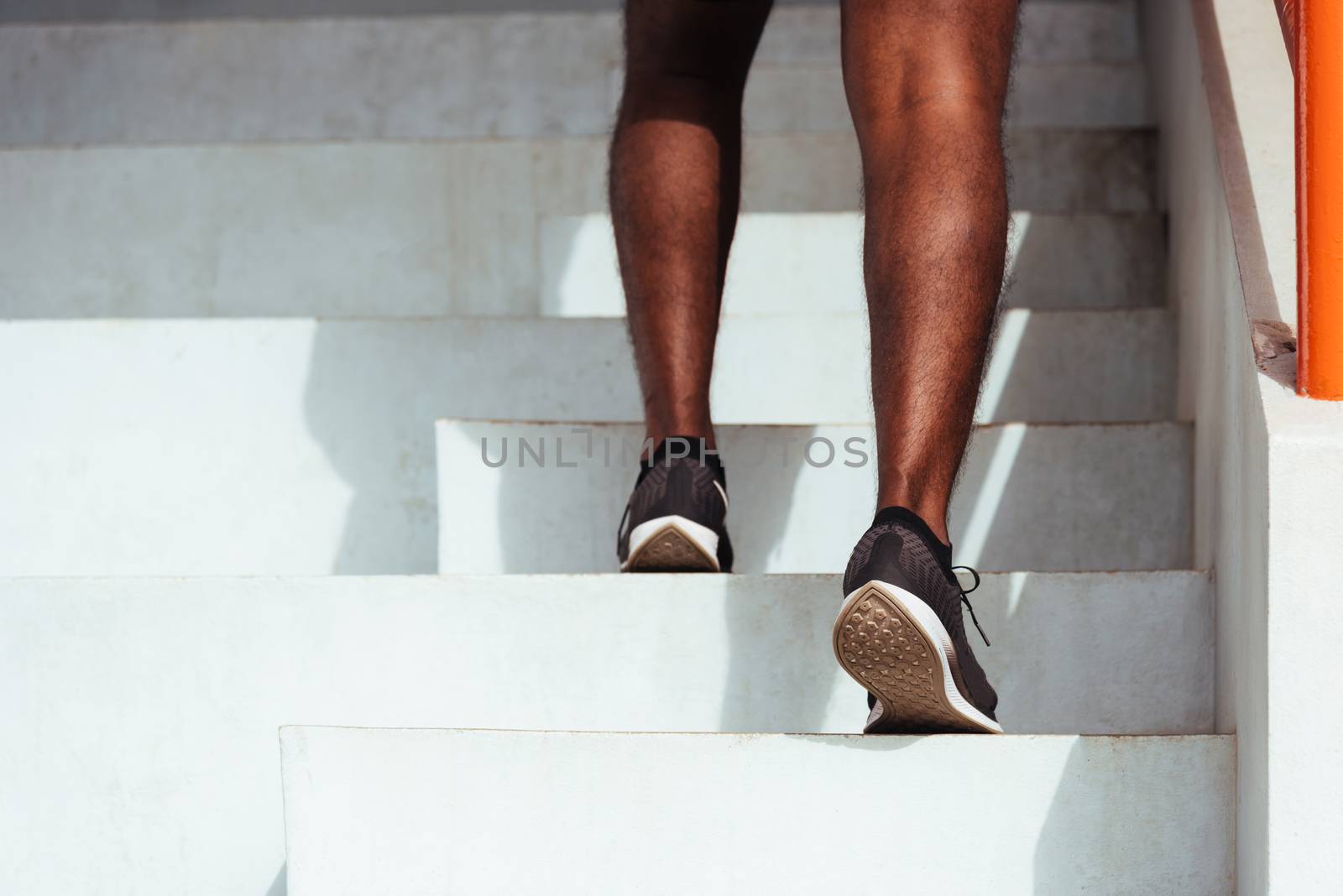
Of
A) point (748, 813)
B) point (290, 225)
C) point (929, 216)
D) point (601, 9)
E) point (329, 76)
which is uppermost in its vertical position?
point (601, 9)

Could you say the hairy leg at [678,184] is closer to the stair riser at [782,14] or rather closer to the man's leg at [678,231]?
the man's leg at [678,231]

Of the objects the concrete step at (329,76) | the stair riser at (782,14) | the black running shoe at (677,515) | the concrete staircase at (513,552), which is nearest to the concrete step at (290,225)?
the concrete staircase at (513,552)

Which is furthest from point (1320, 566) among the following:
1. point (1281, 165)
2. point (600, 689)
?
point (600, 689)

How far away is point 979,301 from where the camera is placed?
1.00 meters

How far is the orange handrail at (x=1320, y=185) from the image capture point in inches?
31.6

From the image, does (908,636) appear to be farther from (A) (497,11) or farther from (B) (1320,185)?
(A) (497,11)

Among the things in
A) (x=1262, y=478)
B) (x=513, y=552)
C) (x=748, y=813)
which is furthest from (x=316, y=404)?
(x=1262, y=478)

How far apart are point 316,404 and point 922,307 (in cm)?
79

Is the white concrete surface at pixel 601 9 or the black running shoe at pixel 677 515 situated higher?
the white concrete surface at pixel 601 9

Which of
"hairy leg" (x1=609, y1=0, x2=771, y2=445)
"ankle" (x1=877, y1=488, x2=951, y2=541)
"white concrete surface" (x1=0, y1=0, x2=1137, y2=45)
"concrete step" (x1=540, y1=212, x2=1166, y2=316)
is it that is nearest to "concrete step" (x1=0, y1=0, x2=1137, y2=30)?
"white concrete surface" (x1=0, y1=0, x2=1137, y2=45)

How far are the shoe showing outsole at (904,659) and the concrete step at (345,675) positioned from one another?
18 centimetres

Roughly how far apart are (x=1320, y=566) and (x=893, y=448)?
0.28 metres

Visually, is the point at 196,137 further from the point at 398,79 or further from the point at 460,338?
the point at 460,338

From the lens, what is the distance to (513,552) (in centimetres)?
141
